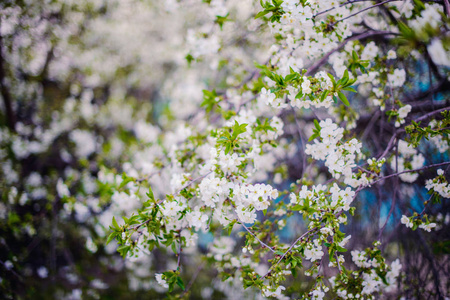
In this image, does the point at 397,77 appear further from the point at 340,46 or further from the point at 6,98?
the point at 6,98

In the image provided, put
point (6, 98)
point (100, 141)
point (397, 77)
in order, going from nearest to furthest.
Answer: point (397, 77)
point (6, 98)
point (100, 141)

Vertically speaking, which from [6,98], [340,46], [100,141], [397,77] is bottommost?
[397,77]

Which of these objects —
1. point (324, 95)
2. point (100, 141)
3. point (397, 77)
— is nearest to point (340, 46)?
point (397, 77)

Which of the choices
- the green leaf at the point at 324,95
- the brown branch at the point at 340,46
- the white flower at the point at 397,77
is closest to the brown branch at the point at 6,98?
the brown branch at the point at 340,46

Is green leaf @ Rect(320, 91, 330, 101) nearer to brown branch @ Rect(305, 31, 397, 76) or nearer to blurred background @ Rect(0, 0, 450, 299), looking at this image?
brown branch @ Rect(305, 31, 397, 76)

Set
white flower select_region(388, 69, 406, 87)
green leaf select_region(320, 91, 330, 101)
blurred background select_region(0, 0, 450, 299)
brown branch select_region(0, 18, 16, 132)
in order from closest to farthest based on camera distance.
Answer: green leaf select_region(320, 91, 330, 101), white flower select_region(388, 69, 406, 87), blurred background select_region(0, 0, 450, 299), brown branch select_region(0, 18, 16, 132)

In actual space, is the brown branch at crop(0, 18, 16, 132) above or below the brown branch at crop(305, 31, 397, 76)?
above

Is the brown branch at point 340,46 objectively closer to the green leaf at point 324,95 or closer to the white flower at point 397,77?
the white flower at point 397,77

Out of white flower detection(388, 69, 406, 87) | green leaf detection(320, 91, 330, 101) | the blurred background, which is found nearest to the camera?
green leaf detection(320, 91, 330, 101)

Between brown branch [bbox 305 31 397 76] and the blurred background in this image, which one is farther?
the blurred background

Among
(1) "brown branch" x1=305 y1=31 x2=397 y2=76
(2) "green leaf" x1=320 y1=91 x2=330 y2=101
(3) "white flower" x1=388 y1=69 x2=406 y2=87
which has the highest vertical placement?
A: (1) "brown branch" x1=305 y1=31 x2=397 y2=76

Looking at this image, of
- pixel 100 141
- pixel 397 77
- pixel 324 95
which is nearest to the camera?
pixel 324 95

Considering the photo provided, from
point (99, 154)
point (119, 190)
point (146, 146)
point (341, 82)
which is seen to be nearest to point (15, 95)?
point (99, 154)

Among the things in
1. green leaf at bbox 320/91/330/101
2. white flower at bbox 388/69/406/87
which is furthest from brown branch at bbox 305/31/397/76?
green leaf at bbox 320/91/330/101
